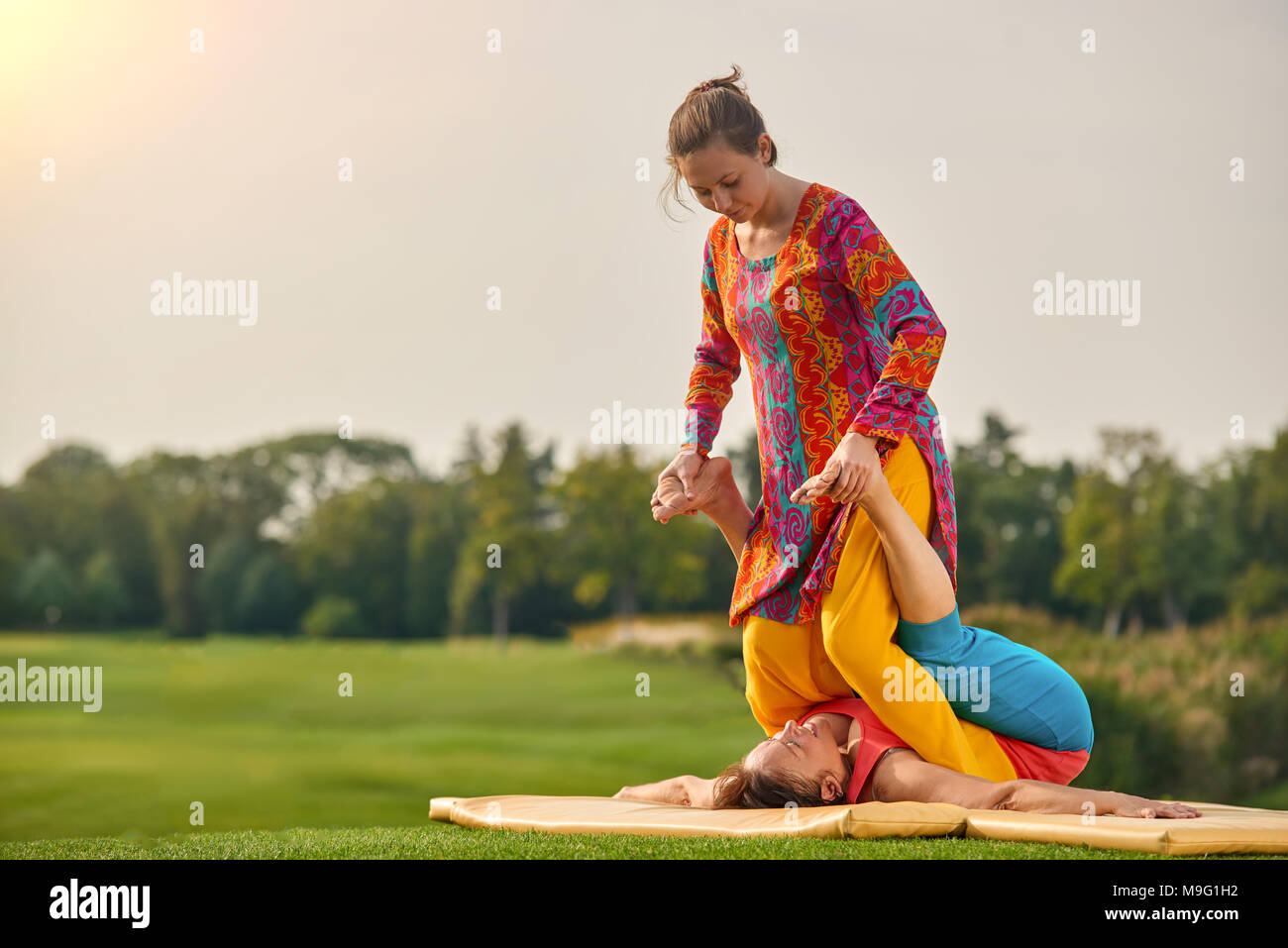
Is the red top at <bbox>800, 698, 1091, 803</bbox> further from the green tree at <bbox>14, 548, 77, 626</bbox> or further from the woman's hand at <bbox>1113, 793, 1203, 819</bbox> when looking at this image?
the green tree at <bbox>14, 548, 77, 626</bbox>

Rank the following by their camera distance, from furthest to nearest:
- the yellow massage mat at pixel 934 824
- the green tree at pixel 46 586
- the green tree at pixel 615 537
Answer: the green tree at pixel 46 586 → the green tree at pixel 615 537 → the yellow massage mat at pixel 934 824

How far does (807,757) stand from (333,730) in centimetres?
1715

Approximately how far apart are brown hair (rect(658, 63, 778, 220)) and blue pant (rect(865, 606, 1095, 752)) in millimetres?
1622

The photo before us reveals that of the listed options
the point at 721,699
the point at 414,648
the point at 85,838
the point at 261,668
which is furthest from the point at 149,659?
the point at 85,838

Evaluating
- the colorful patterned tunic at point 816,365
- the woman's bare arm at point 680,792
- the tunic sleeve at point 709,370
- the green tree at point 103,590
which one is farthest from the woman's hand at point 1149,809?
the green tree at point 103,590

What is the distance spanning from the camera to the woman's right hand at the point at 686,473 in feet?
12.7

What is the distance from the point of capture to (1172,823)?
9.93 ft

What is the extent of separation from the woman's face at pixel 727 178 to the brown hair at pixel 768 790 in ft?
5.93

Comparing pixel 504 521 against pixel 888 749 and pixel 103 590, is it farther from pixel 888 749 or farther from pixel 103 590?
pixel 888 749

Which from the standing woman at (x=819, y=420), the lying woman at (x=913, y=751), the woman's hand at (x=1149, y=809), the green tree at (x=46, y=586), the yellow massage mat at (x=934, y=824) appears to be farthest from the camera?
the green tree at (x=46, y=586)

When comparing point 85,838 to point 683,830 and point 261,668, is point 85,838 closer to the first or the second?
point 683,830

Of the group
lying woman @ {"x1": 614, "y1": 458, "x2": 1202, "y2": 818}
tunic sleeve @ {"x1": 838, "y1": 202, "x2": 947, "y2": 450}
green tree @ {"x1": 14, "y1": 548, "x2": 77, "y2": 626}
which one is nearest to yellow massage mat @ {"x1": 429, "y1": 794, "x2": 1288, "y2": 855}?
lying woman @ {"x1": 614, "y1": 458, "x2": 1202, "y2": 818}

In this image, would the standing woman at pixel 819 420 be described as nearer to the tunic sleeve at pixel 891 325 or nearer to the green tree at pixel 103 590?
the tunic sleeve at pixel 891 325
